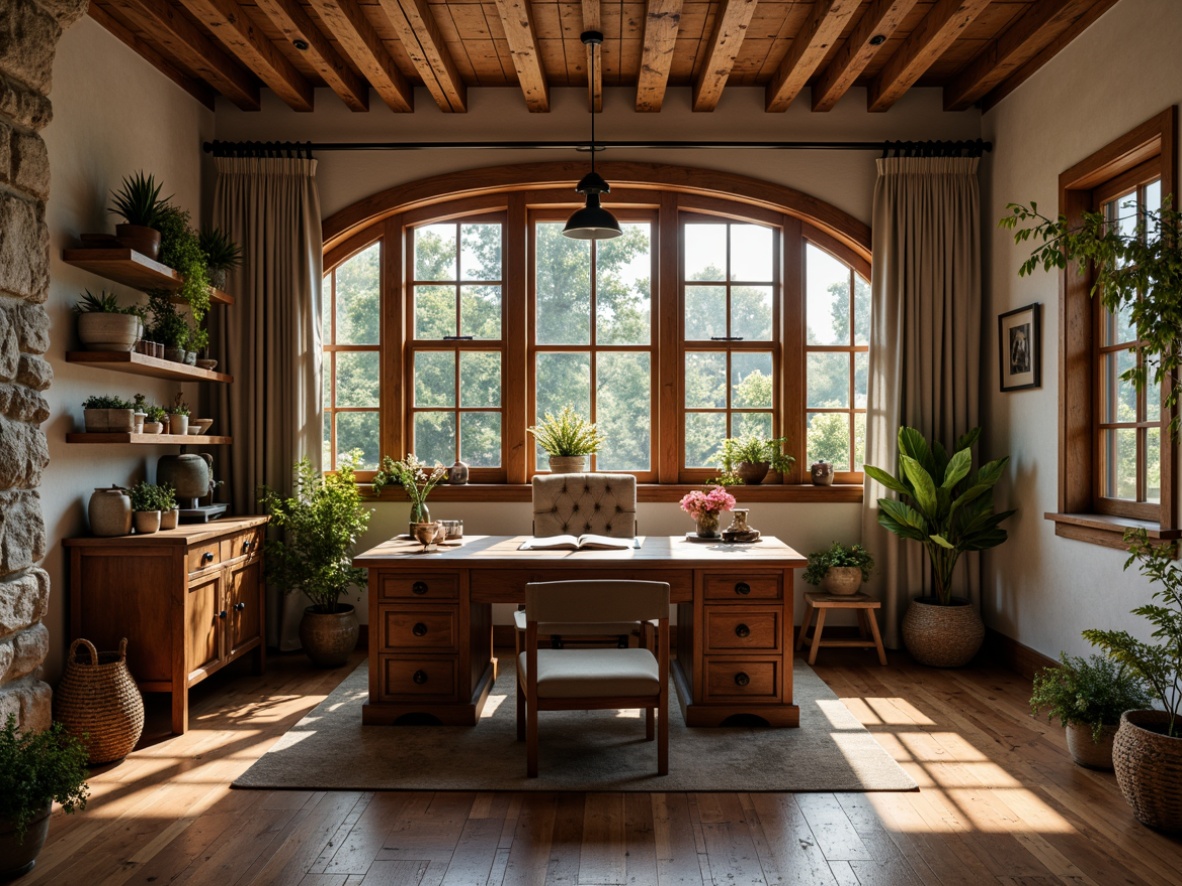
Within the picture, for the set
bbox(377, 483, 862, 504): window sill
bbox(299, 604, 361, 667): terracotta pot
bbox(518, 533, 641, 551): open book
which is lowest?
bbox(299, 604, 361, 667): terracotta pot

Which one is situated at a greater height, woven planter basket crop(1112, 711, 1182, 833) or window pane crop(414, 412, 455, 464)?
window pane crop(414, 412, 455, 464)

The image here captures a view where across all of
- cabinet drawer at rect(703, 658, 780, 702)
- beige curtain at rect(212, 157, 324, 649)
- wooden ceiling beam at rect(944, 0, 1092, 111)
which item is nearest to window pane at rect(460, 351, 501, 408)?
beige curtain at rect(212, 157, 324, 649)

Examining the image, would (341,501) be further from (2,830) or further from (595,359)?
(2,830)

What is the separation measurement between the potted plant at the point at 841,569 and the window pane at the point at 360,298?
10.1 feet

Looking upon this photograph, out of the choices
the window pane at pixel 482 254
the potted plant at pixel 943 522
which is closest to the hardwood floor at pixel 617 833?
the potted plant at pixel 943 522

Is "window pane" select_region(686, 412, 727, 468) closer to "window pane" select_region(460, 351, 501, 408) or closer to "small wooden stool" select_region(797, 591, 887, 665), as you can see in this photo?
"small wooden stool" select_region(797, 591, 887, 665)

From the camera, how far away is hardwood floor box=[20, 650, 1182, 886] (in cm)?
248

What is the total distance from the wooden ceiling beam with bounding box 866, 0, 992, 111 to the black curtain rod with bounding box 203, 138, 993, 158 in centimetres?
31

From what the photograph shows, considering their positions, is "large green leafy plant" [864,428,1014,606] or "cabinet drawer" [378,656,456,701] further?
"large green leafy plant" [864,428,1014,606]

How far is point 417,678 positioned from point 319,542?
136 centimetres

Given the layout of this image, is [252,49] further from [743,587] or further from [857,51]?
[743,587]

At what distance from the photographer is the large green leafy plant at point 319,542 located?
4.82m

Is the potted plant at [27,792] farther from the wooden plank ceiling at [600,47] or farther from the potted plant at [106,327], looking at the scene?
the wooden plank ceiling at [600,47]

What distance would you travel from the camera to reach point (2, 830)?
240 centimetres
